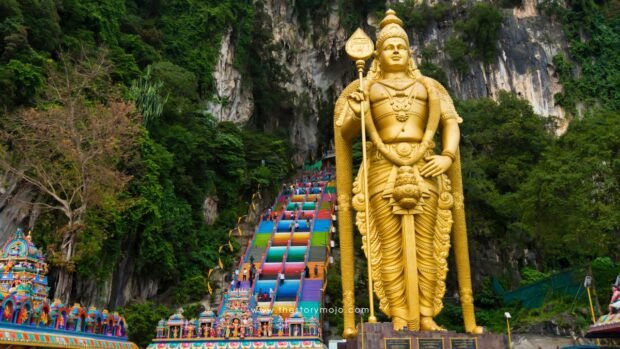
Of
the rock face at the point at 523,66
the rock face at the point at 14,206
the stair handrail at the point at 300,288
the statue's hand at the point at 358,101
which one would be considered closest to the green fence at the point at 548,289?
the stair handrail at the point at 300,288

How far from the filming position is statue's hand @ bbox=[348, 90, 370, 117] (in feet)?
19.2

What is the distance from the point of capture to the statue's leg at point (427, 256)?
568 cm

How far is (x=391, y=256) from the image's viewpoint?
5.79m

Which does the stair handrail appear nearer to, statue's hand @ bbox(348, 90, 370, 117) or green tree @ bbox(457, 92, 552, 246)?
green tree @ bbox(457, 92, 552, 246)

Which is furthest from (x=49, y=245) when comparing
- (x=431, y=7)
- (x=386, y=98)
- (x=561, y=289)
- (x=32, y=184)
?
(x=431, y=7)

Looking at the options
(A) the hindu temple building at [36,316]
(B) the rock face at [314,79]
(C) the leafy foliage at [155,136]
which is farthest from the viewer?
(B) the rock face at [314,79]

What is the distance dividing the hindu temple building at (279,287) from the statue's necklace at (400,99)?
290 centimetres

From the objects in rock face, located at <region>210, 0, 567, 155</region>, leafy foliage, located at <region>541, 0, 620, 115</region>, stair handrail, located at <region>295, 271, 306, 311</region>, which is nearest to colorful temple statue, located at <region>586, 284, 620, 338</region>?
stair handrail, located at <region>295, 271, 306, 311</region>

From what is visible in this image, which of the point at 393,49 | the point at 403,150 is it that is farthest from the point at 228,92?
the point at 403,150

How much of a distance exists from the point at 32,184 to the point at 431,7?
19.8 metres

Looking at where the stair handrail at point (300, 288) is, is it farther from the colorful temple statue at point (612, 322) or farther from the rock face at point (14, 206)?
A: the colorful temple statue at point (612, 322)

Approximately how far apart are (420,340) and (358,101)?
2.57m

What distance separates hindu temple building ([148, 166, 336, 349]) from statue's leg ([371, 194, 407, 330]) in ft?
4.98

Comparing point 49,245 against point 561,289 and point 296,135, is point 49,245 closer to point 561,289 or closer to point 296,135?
point 561,289
